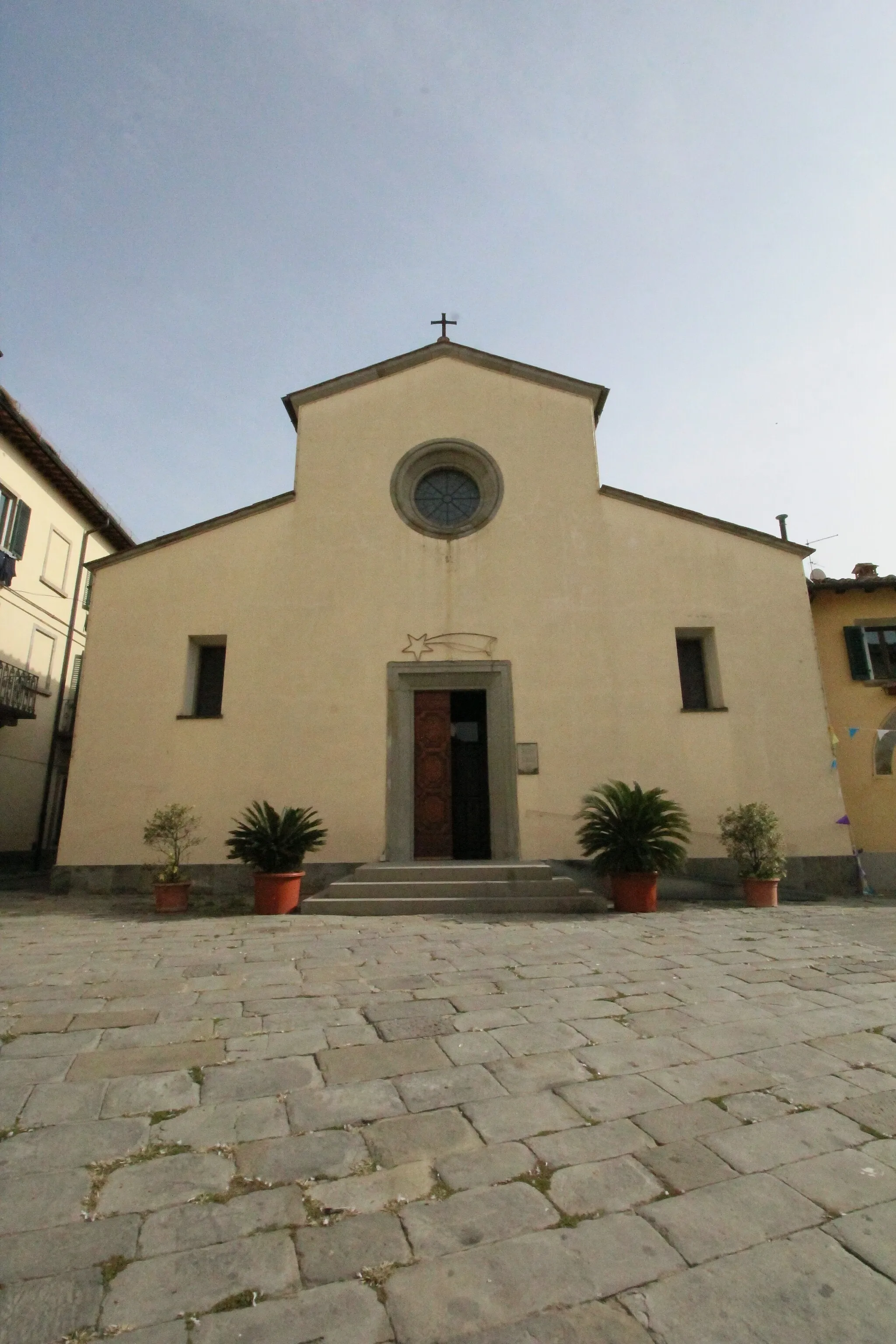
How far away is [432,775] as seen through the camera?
405 inches

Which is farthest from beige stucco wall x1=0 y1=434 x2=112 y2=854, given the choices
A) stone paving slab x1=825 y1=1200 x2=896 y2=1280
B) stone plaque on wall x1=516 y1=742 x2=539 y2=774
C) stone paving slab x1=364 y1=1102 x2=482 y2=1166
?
stone paving slab x1=825 y1=1200 x2=896 y2=1280

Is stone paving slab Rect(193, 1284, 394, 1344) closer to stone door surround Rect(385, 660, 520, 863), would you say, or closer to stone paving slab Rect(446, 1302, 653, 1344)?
stone paving slab Rect(446, 1302, 653, 1344)

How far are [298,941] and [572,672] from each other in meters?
5.95

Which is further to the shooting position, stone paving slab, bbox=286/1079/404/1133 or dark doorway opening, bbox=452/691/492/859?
dark doorway opening, bbox=452/691/492/859

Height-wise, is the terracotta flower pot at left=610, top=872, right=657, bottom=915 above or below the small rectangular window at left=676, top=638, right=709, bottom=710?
below

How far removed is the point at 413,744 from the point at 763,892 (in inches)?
202

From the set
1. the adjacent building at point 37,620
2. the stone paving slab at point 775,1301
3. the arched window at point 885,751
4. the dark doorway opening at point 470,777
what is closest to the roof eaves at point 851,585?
the arched window at point 885,751

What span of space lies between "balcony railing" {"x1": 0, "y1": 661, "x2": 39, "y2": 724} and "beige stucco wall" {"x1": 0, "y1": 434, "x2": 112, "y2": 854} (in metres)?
0.23

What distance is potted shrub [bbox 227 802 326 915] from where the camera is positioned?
25.7 feet

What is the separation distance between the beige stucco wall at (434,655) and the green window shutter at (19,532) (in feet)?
16.2

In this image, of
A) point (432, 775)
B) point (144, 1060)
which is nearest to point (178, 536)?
point (432, 775)

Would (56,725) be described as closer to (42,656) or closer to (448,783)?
(42,656)

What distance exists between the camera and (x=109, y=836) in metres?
9.66

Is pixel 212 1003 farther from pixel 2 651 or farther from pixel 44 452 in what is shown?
pixel 44 452
